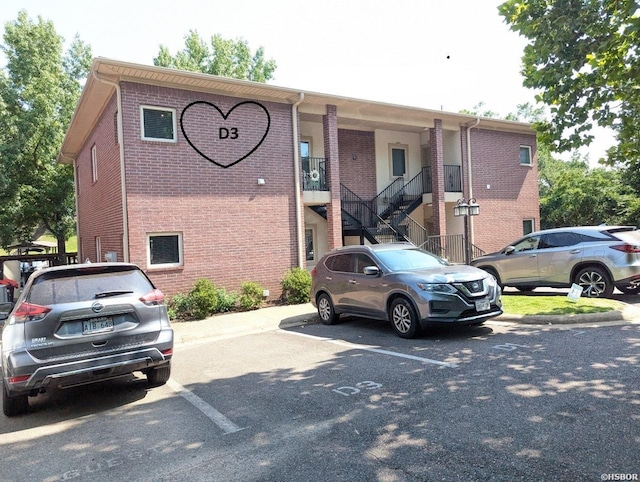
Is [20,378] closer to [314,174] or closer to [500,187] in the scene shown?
[314,174]

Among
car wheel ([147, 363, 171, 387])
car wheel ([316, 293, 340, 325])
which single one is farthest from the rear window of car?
car wheel ([316, 293, 340, 325])

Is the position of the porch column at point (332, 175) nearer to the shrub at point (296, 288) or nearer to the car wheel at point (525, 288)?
the shrub at point (296, 288)

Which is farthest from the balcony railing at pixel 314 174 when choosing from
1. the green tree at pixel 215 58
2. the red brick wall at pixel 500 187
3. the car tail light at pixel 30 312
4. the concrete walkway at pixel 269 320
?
the green tree at pixel 215 58

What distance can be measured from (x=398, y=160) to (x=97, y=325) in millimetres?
15930

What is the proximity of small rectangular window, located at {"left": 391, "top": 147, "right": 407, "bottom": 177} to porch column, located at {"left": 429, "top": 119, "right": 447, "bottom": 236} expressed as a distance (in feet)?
6.52

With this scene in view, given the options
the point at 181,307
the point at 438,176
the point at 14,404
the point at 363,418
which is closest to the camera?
the point at 363,418

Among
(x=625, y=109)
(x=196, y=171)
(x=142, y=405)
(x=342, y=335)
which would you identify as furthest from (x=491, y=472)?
(x=196, y=171)

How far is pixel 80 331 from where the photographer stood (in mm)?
5004

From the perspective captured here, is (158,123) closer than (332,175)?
Yes

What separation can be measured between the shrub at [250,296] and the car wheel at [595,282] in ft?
25.7

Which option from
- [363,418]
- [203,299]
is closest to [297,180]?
[203,299]

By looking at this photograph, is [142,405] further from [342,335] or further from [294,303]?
[294,303]

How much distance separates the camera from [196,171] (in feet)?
40.3

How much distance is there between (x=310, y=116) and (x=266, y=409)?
12265 millimetres
